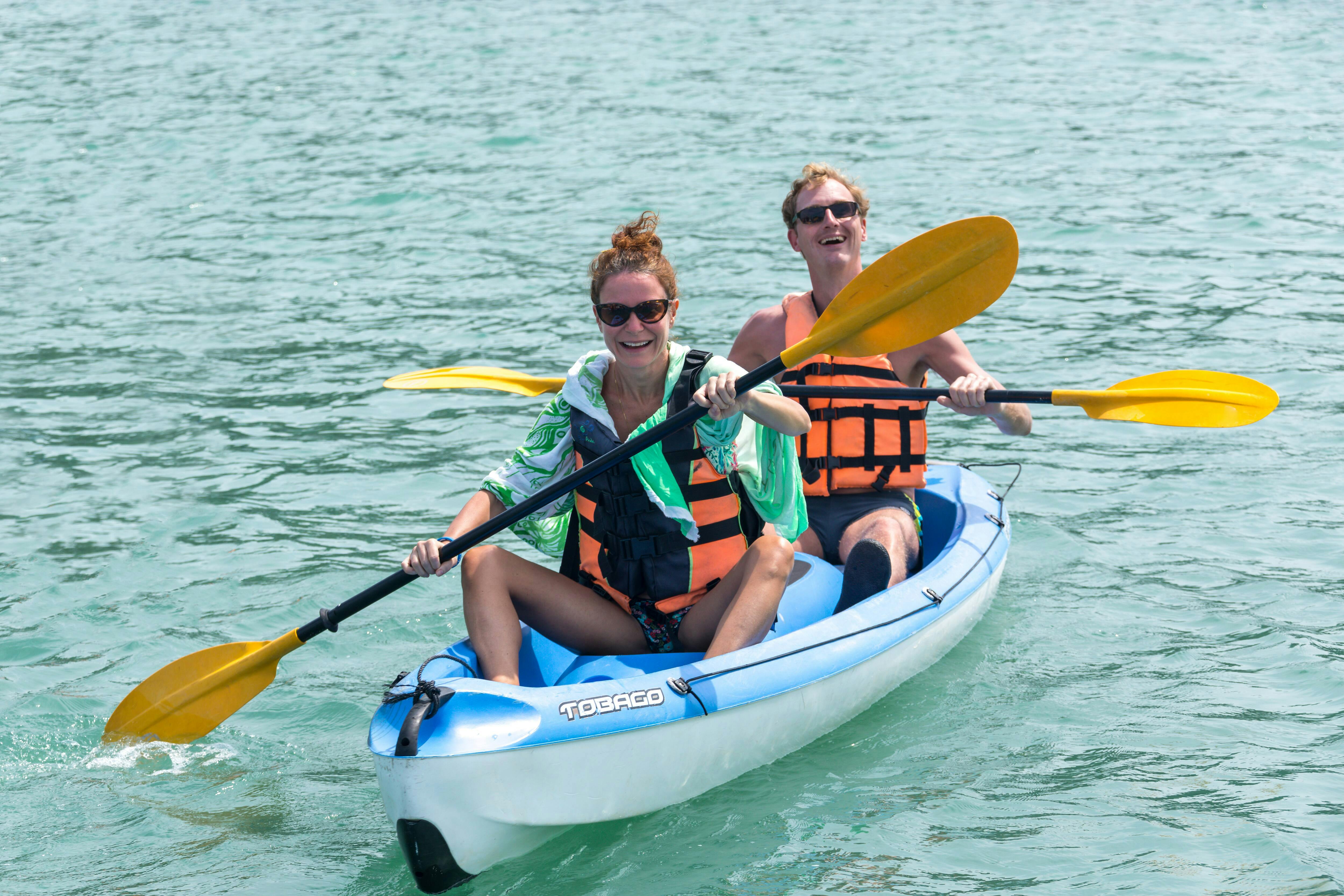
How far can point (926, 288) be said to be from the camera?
371 centimetres

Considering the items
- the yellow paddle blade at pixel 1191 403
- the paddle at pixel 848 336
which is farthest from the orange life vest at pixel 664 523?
the yellow paddle blade at pixel 1191 403

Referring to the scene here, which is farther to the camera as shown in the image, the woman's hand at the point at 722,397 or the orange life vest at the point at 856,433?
the orange life vest at the point at 856,433

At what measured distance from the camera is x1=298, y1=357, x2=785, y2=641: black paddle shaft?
3.34 m

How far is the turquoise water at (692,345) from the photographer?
11.1 ft

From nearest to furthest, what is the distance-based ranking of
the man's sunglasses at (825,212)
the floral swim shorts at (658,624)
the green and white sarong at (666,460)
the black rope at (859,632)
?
the black rope at (859,632) → the green and white sarong at (666,460) → the floral swim shorts at (658,624) → the man's sunglasses at (825,212)

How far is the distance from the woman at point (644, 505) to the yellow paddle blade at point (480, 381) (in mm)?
907

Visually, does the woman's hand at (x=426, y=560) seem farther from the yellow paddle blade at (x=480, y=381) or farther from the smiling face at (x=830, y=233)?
the smiling face at (x=830, y=233)

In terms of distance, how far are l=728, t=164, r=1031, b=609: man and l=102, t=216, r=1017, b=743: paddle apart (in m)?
0.41

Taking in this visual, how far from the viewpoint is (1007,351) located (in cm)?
707

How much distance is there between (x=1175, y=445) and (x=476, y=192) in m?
6.20

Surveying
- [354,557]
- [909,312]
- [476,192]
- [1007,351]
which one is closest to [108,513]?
[354,557]

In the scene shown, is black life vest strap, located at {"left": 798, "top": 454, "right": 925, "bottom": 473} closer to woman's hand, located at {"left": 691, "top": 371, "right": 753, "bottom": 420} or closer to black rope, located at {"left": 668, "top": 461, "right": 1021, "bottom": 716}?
black rope, located at {"left": 668, "top": 461, "right": 1021, "bottom": 716}

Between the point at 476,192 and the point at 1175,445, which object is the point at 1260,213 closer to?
the point at 1175,445

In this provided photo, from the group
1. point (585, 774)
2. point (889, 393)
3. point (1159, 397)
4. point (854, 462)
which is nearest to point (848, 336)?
point (889, 393)
